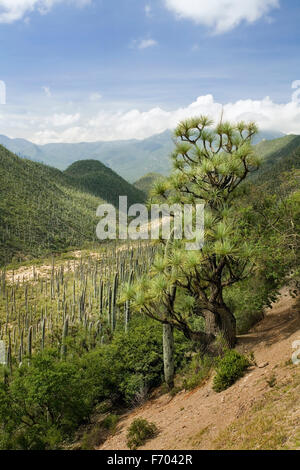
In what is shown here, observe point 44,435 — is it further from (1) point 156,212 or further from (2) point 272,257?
(2) point 272,257

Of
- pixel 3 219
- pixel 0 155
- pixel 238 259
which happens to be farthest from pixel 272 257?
pixel 0 155

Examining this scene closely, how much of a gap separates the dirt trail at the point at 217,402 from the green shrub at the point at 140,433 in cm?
18

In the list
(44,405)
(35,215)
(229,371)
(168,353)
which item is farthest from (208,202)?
(35,215)

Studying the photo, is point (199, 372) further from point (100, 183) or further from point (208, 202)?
point (100, 183)

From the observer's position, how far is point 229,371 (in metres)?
6.87

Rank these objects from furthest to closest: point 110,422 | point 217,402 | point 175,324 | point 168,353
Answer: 1. point 168,353
2. point 110,422
3. point 175,324
4. point 217,402

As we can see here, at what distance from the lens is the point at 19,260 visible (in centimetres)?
4709

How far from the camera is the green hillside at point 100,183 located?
12331 cm

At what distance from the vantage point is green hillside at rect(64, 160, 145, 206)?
4855 inches

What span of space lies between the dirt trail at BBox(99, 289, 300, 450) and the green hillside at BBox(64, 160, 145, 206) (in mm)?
108331

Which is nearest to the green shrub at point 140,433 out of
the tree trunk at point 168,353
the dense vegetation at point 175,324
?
the dense vegetation at point 175,324

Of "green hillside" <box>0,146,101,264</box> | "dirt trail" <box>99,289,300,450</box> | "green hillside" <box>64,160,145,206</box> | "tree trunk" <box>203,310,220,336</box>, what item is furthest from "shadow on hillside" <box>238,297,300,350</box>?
"green hillside" <box>64,160,145,206</box>

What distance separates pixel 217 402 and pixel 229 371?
2.48 ft
